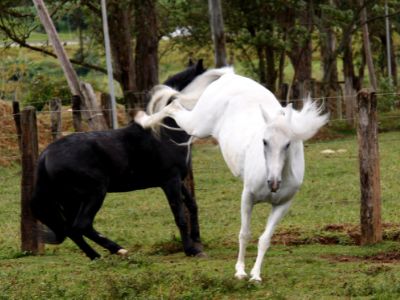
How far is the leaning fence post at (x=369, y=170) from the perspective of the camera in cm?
1098

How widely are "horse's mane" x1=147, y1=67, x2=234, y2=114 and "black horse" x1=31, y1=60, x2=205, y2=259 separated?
30 cm

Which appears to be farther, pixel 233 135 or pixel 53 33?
pixel 53 33

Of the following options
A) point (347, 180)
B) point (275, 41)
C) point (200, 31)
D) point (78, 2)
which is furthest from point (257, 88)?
point (200, 31)

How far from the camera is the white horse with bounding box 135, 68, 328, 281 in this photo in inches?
347

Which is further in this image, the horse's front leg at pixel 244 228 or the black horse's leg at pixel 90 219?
the black horse's leg at pixel 90 219

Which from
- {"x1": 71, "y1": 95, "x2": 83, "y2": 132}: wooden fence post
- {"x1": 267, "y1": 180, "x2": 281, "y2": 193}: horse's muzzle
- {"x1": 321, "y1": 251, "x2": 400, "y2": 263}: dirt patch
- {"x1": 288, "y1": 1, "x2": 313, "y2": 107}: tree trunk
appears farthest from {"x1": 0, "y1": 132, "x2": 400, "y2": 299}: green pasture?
{"x1": 288, "y1": 1, "x2": 313, "y2": 107}: tree trunk

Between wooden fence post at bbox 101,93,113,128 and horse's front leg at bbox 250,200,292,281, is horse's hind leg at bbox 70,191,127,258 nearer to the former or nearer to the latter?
horse's front leg at bbox 250,200,292,281

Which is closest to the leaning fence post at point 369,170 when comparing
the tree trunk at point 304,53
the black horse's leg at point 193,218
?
the black horse's leg at point 193,218

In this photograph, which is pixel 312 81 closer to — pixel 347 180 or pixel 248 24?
pixel 248 24

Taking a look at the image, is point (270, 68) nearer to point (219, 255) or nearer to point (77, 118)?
point (77, 118)

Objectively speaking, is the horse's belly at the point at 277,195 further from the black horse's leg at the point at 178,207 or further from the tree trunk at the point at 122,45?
the tree trunk at the point at 122,45

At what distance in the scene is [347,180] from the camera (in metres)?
17.3

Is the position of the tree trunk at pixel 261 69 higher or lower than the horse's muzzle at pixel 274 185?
higher

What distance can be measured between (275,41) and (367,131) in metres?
20.5
